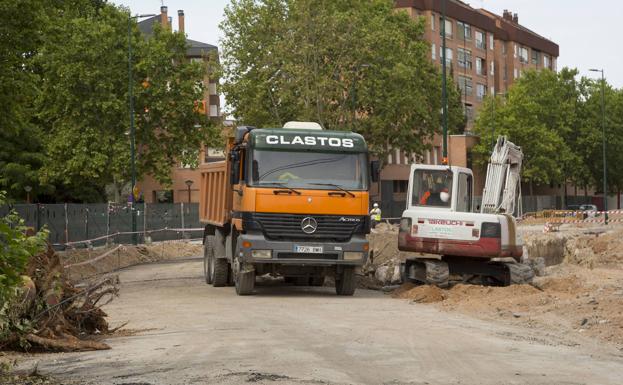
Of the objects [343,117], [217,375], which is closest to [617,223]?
[343,117]

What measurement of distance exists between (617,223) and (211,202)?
43.7 m

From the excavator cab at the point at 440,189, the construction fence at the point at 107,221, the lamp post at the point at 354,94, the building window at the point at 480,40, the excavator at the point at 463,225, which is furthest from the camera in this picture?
the building window at the point at 480,40

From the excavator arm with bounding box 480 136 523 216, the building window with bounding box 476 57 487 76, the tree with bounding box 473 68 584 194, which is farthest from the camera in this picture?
the building window with bounding box 476 57 487 76

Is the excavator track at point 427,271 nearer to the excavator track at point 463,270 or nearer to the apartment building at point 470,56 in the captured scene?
the excavator track at point 463,270

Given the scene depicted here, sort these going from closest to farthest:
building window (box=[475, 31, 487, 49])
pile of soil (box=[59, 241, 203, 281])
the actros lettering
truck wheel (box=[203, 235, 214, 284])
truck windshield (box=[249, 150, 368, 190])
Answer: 1. truck windshield (box=[249, 150, 368, 190])
2. the actros lettering
3. truck wheel (box=[203, 235, 214, 284])
4. pile of soil (box=[59, 241, 203, 281])
5. building window (box=[475, 31, 487, 49])

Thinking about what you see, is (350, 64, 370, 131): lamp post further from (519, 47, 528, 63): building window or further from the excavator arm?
(519, 47, 528, 63): building window

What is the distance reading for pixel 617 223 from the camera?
63750 millimetres

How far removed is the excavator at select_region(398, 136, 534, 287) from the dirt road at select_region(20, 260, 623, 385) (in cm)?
229

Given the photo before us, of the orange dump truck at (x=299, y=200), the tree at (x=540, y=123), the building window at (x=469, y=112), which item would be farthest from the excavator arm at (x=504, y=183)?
the building window at (x=469, y=112)

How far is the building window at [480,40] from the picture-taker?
343 ft

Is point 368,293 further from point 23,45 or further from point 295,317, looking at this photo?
point 23,45

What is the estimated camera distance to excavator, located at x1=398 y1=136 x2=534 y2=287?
2164cm

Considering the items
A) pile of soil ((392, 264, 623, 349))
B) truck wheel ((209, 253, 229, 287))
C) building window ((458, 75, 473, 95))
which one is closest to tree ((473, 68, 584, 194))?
building window ((458, 75, 473, 95))

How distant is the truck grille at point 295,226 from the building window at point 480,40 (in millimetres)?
86106
